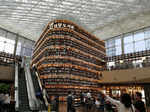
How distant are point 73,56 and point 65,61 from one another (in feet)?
4.18

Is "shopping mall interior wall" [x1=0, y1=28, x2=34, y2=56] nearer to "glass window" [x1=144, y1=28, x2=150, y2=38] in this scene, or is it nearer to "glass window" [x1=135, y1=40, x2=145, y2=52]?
"glass window" [x1=135, y1=40, x2=145, y2=52]

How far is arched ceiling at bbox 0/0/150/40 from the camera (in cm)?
1830

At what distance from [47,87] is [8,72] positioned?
15.8 feet

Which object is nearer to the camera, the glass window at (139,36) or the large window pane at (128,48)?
the glass window at (139,36)

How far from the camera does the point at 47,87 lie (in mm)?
11492

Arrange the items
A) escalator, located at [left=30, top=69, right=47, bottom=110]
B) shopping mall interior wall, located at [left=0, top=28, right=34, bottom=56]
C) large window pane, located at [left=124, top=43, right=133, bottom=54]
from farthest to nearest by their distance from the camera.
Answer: shopping mall interior wall, located at [left=0, top=28, right=34, bottom=56], large window pane, located at [left=124, top=43, right=133, bottom=54], escalator, located at [left=30, top=69, right=47, bottom=110]

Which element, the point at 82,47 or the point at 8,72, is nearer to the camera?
the point at 8,72

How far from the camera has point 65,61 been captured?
12070 mm

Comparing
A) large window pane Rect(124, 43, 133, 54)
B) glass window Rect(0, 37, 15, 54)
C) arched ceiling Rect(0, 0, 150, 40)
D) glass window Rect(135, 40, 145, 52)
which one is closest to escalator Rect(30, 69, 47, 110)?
arched ceiling Rect(0, 0, 150, 40)

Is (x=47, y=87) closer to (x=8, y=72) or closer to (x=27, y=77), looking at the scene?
(x=27, y=77)

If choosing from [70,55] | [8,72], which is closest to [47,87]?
[70,55]

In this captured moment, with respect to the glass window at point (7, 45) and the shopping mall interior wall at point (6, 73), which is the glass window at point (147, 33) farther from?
the glass window at point (7, 45)

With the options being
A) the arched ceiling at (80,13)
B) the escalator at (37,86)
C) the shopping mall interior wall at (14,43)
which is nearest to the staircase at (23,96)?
the escalator at (37,86)

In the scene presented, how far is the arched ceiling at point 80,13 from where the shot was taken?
18.3 meters
